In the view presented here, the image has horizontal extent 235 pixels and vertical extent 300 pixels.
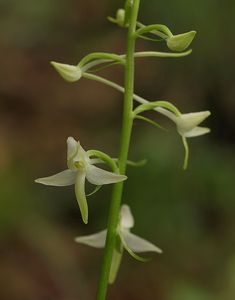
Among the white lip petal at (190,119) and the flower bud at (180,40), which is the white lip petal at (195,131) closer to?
the white lip petal at (190,119)

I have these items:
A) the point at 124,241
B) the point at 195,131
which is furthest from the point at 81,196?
the point at 195,131

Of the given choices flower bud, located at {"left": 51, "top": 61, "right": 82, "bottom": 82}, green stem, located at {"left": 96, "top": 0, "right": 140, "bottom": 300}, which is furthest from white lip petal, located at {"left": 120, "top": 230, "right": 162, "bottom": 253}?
flower bud, located at {"left": 51, "top": 61, "right": 82, "bottom": 82}

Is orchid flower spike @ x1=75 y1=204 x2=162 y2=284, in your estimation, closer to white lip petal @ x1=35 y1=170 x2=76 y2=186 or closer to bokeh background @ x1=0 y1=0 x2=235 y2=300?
white lip petal @ x1=35 y1=170 x2=76 y2=186

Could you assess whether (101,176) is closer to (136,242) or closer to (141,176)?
(136,242)

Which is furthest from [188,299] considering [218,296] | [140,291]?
[140,291]

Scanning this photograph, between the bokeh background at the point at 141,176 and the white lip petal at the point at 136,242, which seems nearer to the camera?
the white lip petal at the point at 136,242

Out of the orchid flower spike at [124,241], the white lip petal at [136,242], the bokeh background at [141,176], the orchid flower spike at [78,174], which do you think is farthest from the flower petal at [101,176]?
the bokeh background at [141,176]
